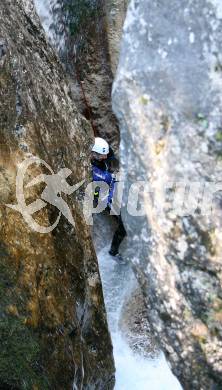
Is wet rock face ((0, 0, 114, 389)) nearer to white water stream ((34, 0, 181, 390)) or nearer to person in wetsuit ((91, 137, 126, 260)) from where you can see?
white water stream ((34, 0, 181, 390))

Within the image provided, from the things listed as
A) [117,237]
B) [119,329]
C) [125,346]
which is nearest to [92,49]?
[117,237]

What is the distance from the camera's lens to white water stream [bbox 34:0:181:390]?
24.5ft

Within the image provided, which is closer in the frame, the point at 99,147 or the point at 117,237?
the point at 99,147

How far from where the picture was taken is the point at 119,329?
8133 mm

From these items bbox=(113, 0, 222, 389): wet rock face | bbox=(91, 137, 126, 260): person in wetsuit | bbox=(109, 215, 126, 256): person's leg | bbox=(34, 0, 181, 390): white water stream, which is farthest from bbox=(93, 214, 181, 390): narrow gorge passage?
bbox=(113, 0, 222, 389): wet rock face

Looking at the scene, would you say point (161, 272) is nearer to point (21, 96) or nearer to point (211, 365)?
point (211, 365)

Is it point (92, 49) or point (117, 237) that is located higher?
point (92, 49)

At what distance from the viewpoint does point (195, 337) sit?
3.87 metres

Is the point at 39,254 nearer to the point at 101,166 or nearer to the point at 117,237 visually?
the point at 101,166

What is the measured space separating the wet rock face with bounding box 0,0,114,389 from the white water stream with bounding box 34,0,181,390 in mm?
1349

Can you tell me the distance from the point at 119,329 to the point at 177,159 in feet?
16.4

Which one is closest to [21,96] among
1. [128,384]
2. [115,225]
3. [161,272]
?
[161,272]

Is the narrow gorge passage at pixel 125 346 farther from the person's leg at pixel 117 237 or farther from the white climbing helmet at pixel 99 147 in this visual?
the white climbing helmet at pixel 99 147

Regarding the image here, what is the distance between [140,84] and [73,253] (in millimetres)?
2421
